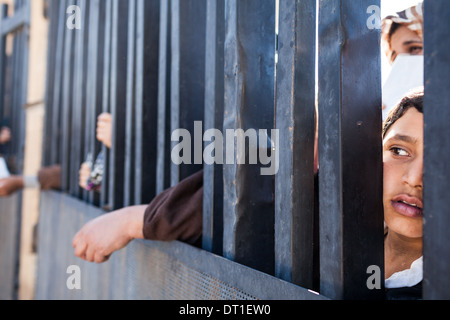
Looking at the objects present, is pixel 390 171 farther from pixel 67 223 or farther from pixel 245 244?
pixel 67 223

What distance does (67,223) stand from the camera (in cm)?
285

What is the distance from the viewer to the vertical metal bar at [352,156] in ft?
2.77

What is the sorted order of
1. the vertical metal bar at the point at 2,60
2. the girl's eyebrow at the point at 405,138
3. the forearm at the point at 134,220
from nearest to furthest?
1. the girl's eyebrow at the point at 405,138
2. the forearm at the point at 134,220
3. the vertical metal bar at the point at 2,60

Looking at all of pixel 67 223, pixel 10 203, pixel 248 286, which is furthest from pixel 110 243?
pixel 10 203

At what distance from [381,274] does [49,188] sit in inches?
125

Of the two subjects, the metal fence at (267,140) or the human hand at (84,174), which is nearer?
the metal fence at (267,140)

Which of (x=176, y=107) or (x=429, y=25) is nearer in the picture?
(x=429, y=25)

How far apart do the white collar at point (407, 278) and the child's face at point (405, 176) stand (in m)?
0.11

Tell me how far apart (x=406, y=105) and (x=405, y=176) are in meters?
0.30

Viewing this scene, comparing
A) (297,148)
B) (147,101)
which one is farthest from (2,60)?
(297,148)

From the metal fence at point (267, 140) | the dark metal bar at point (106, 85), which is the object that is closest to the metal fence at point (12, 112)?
the dark metal bar at point (106, 85)

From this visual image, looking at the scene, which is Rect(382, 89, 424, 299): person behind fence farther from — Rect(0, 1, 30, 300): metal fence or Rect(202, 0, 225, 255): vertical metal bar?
Rect(0, 1, 30, 300): metal fence

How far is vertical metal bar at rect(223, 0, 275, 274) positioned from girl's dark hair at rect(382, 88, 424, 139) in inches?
17.7

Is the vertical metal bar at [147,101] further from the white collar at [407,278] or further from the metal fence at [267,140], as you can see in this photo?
the white collar at [407,278]
